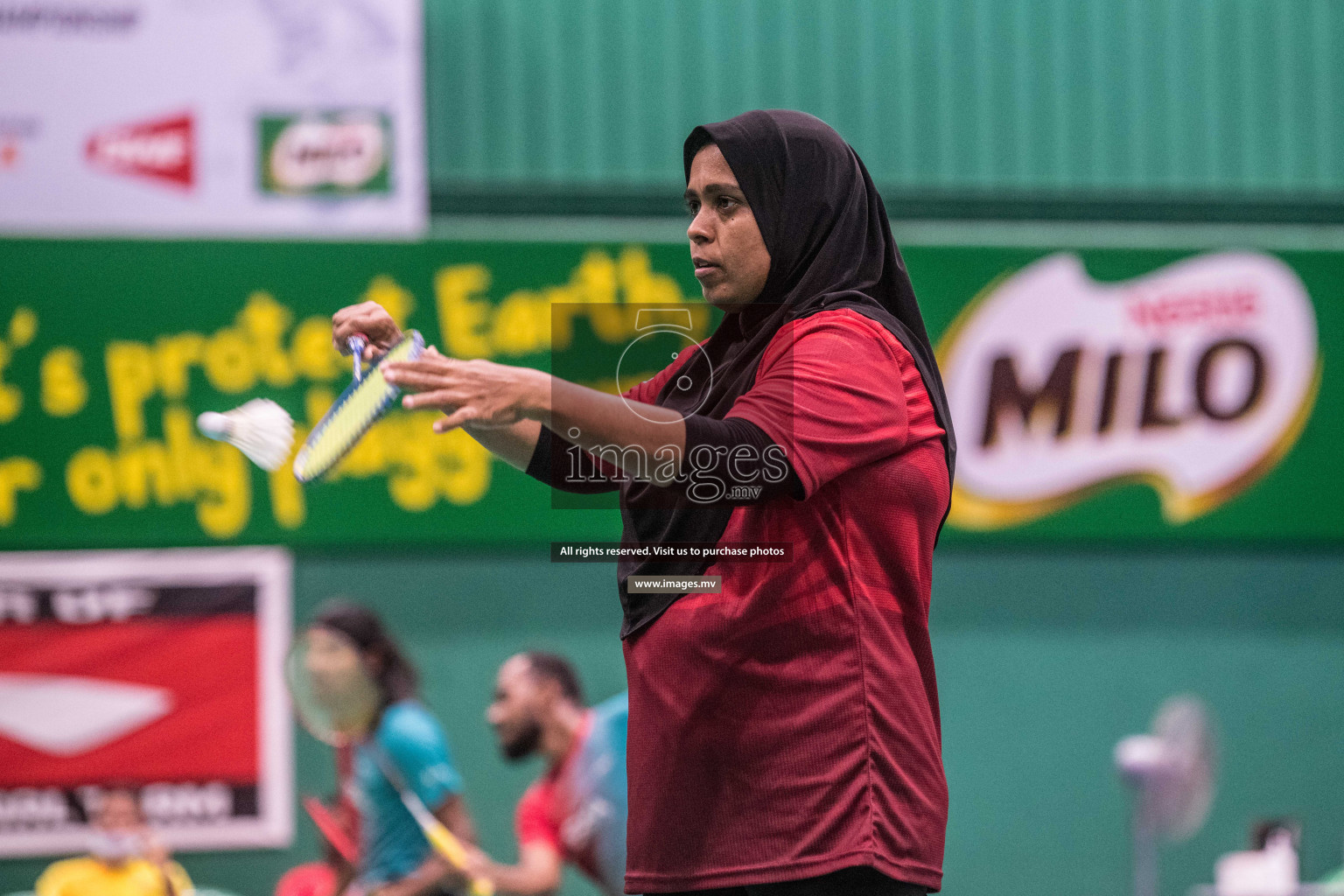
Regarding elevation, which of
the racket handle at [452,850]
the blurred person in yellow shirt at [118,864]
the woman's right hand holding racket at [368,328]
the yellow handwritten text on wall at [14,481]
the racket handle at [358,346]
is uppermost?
the woman's right hand holding racket at [368,328]

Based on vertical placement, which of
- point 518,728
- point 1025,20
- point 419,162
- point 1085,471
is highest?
point 1025,20

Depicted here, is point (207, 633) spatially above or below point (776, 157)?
below

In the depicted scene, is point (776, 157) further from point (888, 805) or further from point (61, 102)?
point (61, 102)

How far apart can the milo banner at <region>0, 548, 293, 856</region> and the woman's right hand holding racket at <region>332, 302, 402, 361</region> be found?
4020mm

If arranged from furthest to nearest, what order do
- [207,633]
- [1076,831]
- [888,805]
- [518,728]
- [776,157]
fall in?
1. [1076,831]
2. [207,633]
3. [518,728]
4. [776,157]
5. [888,805]

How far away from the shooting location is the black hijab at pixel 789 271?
1.69m

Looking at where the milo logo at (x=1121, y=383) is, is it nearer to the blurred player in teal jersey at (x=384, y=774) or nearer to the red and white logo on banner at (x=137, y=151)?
the blurred player in teal jersey at (x=384, y=774)

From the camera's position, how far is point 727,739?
1.61 metres

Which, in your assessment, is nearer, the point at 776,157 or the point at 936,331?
the point at 776,157

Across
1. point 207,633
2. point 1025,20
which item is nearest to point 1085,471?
point 1025,20

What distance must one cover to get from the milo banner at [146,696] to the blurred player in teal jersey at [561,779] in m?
1.50

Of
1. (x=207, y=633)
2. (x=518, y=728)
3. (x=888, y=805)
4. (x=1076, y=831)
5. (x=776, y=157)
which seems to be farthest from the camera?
(x=1076, y=831)

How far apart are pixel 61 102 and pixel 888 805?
16.9 ft

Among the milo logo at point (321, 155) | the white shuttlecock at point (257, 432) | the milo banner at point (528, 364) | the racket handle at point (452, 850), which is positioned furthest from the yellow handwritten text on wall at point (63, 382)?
the white shuttlecock at point (257, 432)
